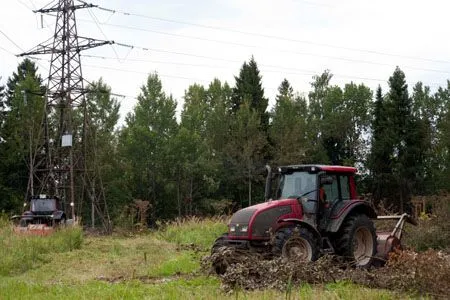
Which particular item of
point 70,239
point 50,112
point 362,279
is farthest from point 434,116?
point 362,279

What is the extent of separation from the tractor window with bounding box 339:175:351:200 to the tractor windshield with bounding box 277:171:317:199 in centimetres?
101

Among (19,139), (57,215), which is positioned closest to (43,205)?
(57,215)

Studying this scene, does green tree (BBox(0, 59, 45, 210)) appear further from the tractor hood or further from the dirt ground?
the dirt ground

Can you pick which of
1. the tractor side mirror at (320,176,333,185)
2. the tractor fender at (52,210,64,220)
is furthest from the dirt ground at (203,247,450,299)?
the tractor fender at (52,210,64,220)

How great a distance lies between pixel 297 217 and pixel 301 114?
1687 inches

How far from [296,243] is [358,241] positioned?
2112mm

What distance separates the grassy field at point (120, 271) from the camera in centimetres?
806

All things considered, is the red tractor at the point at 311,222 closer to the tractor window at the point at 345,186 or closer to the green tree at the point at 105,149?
the tractor window at the point at 345,186

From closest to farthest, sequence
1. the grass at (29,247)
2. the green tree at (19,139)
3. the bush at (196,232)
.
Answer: the grass at (29,247), the bush at (196,232), the green tree at (19,139)

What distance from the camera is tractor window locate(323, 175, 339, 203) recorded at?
41.0 ft

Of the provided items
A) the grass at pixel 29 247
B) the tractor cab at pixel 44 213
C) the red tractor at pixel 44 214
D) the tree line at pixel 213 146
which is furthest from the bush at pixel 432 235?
the tree line at pixel 213 146

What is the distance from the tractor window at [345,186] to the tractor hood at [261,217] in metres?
1.55

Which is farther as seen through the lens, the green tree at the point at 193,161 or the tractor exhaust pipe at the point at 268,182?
the green tree at the point at 193,161

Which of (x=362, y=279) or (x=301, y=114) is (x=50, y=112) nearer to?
(x=301, y=114)
